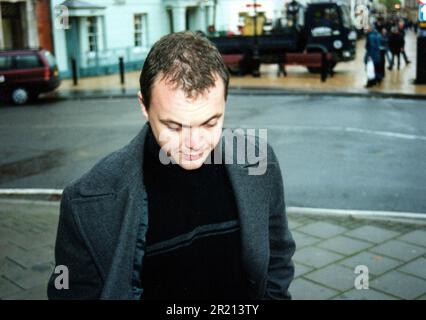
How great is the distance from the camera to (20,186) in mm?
8672

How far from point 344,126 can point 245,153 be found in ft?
35.0

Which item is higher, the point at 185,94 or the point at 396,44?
the point at 396,44

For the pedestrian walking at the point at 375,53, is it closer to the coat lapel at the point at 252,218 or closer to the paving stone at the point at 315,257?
the paving stone at the point at 315,257

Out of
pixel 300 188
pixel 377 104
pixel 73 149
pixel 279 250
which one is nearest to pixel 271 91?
pixel 377 104

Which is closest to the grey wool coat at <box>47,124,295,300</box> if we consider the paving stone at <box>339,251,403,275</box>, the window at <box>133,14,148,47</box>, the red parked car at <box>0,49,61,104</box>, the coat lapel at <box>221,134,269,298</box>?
the coat lapel at <box>221,134,269,298</box>

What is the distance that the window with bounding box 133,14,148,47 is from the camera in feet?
96.4

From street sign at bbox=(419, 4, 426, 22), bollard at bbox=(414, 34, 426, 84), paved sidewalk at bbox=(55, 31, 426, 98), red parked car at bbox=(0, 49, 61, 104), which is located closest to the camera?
street sign at bbox=(419, 4, 426, 22)

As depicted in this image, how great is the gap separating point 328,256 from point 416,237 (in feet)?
3.57

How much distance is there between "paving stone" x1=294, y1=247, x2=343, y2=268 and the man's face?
3552mm

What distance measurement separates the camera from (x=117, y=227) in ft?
6.28

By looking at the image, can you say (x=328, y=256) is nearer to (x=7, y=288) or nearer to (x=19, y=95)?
(x=7, y=288)

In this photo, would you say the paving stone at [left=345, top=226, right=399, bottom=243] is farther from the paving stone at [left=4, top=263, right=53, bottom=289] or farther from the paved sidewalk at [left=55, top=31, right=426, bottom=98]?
the paved sidewalk at [left=55, top=31, right=426, bottom=98]

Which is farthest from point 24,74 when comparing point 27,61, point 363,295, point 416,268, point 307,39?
point 363,295
